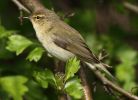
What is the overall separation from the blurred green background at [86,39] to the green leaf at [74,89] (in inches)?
12.7

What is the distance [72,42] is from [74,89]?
2.58 ft

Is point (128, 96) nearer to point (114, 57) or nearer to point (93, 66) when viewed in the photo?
point (93, 66)

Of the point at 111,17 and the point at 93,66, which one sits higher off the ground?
the point at 111,17

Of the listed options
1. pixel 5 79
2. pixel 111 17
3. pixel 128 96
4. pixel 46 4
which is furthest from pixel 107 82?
pixel 111 17

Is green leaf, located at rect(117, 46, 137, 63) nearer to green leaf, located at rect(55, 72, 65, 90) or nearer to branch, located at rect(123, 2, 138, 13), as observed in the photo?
branch, located at rect(123, 2, 138, 13)

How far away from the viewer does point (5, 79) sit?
8.21 feet

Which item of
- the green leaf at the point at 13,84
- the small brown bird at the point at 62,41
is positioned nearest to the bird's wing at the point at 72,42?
the small brown bird at the point at 62,41

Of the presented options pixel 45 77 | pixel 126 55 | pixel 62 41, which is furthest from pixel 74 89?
pixel 126 55

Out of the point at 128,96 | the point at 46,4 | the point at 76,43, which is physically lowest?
the point at 128,96

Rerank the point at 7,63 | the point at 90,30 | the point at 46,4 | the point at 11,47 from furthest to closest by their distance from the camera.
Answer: the point at 90,30, the point at 46,4, the point at 7,63, the point at 11,47

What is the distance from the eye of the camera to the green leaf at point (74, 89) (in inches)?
130

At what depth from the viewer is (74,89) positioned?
3.34 meters

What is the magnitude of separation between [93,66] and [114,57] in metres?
0.91

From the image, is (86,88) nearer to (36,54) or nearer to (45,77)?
(45,77)
